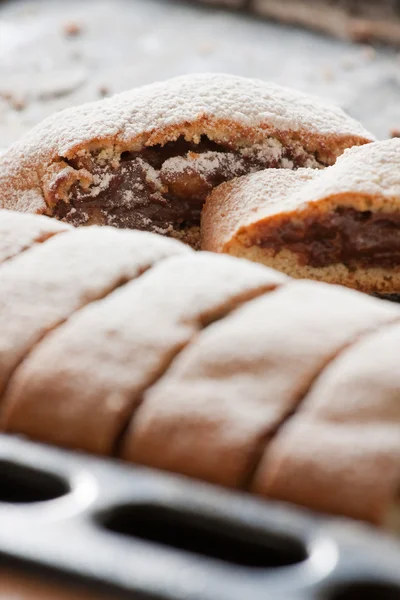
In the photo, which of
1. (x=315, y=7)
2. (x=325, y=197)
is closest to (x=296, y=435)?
(x=325, y=197)

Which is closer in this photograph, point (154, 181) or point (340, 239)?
point (340, 239)

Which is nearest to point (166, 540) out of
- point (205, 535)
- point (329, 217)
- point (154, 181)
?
point (205, 535)

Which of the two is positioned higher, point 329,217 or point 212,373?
point 329,217

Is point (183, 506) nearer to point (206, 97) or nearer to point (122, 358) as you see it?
point (122, 358)

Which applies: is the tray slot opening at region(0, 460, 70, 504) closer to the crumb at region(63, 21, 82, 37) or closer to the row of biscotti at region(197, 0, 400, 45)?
the crumb at region(63, 21, 82, 37)

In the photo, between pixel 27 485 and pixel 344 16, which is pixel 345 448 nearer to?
pixel 27 485

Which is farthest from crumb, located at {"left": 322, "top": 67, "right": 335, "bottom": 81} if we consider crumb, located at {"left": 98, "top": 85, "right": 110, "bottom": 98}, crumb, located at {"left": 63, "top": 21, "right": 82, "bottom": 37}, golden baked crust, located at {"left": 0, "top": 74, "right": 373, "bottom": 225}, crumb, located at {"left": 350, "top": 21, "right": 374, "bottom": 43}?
golden baked crust, located at {"left": 0, "top": 74, "right": 373, "bottom": 225}

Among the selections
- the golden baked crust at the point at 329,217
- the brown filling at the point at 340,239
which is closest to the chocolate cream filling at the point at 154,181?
the golden baked crust at the point at 329,217
